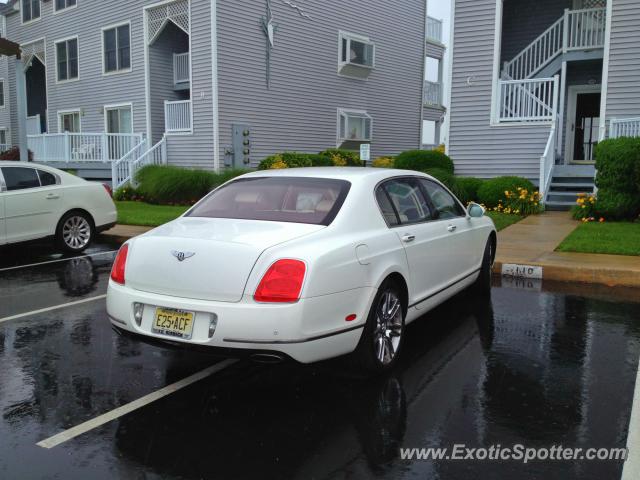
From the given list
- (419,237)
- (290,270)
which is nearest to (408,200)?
(419,237)

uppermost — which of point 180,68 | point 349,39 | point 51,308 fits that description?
point 349,39

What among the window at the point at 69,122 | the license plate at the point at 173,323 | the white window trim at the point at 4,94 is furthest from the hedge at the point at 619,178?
the white window trim at the point at 4,94

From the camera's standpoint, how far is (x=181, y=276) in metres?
4.09

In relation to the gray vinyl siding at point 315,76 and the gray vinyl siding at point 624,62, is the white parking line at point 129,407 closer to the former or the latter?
the gray vinyl siding at point 624,62

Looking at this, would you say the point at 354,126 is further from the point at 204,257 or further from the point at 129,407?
the point at 129,407

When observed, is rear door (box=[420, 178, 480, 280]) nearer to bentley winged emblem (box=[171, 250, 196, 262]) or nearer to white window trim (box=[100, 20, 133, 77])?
bentley winged emblem (box=[171, 250, 196, 262])

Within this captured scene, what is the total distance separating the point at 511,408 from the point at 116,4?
23250 millimetres

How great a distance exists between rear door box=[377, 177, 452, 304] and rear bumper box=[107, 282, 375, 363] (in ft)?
3.08

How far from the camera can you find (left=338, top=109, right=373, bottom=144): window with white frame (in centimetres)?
2439

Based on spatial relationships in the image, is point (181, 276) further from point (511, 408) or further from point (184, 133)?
point (184, 133)

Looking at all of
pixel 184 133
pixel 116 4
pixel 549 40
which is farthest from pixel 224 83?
pixel 549 40

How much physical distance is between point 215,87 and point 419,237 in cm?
1548

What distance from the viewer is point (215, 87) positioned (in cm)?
1941

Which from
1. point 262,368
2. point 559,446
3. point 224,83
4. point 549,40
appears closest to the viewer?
point 559,446
